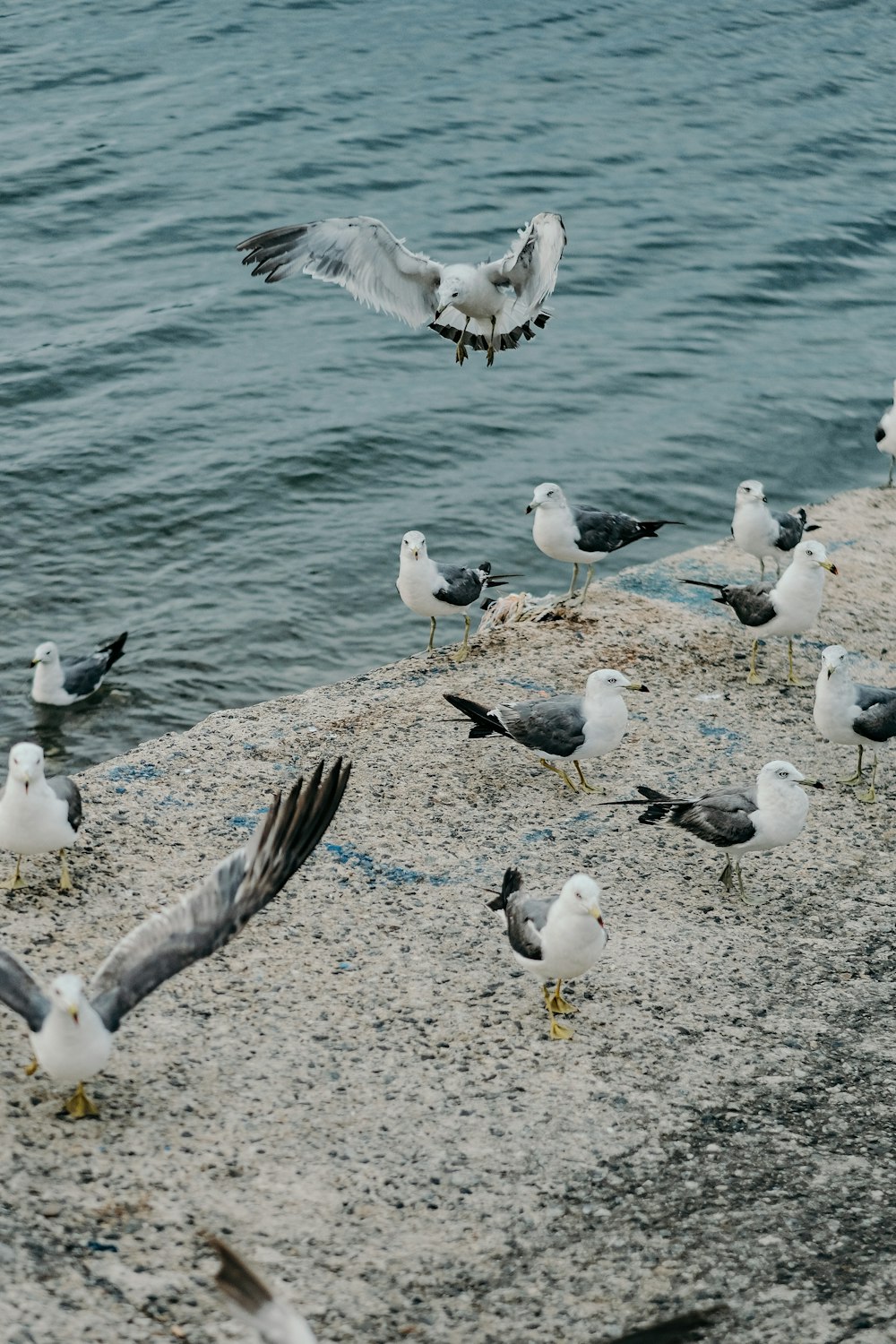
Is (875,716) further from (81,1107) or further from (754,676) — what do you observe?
(81,1107)

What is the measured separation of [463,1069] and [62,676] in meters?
5.38

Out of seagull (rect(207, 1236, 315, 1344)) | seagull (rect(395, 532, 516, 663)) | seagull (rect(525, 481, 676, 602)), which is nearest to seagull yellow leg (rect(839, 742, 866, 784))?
seagull (rect(525, 481, 676, 602))

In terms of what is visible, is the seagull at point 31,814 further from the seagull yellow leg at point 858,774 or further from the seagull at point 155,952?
the seagull yellow leg at point 858,774

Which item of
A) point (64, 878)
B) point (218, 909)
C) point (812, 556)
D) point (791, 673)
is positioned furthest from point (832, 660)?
point (64, 878)

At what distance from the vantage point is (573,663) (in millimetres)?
8828

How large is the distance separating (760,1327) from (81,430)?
1082 centimetres

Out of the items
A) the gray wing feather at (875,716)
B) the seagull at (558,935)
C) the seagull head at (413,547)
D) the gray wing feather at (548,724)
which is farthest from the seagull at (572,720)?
the seagull head at (413,547)

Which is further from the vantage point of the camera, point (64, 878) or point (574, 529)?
point (574, 529)

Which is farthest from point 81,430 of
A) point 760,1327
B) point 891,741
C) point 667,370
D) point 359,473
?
point 760,1327

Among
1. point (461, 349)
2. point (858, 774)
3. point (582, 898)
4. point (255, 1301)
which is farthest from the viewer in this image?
point (461, 349)

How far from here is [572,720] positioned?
7.39m

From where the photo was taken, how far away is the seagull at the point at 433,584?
29.8ft

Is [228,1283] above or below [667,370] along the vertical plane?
above

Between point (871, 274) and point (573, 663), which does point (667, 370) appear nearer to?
point (871, 274)
